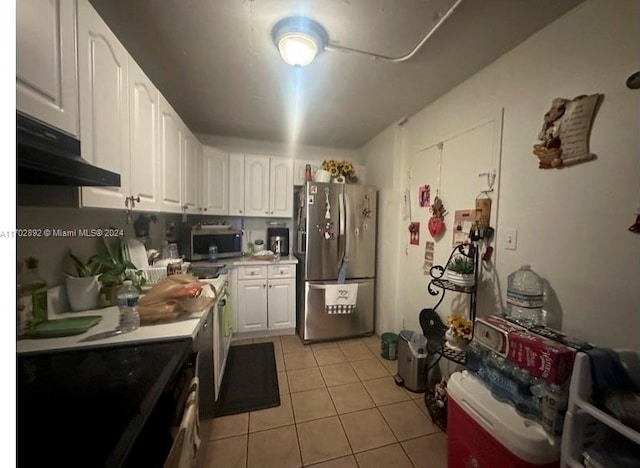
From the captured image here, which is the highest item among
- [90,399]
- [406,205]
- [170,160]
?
[170,160]

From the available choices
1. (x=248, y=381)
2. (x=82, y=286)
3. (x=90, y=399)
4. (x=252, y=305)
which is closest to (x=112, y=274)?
(x=82, y=286)

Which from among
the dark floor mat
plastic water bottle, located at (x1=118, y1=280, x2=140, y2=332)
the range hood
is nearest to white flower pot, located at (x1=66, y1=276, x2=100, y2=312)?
plastic water bottle, located at (x1=118, y1=280, x2=140, y2=332)

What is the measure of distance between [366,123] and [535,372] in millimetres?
2313

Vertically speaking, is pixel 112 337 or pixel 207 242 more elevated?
pixel 207 242

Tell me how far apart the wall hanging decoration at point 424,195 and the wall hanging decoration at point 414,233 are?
0.19 metres

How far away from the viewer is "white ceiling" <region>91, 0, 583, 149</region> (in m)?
1.12

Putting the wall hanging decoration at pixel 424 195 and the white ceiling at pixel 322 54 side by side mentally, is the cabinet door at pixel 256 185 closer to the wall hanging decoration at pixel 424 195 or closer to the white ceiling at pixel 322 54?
the white ceiling at pixel 322 54

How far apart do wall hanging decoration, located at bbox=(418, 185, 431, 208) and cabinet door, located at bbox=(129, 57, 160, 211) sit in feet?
6.49

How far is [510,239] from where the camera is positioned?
1360 millimetres

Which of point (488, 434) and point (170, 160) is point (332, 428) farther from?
point (170, 160)

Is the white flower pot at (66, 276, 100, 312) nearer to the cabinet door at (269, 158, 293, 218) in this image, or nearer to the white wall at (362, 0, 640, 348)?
the cabinet door at (269, 158, 293, 218)

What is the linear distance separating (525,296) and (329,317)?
5.76ft

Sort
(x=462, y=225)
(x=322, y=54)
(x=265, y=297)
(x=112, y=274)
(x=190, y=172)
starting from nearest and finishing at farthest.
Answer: (x=112, y=274) < (x=322, y=54) < (x=462, y=225) < (x=190, y=172) < (x=265, y=297)

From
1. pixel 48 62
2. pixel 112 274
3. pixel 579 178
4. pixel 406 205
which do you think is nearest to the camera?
pixel 48 62
